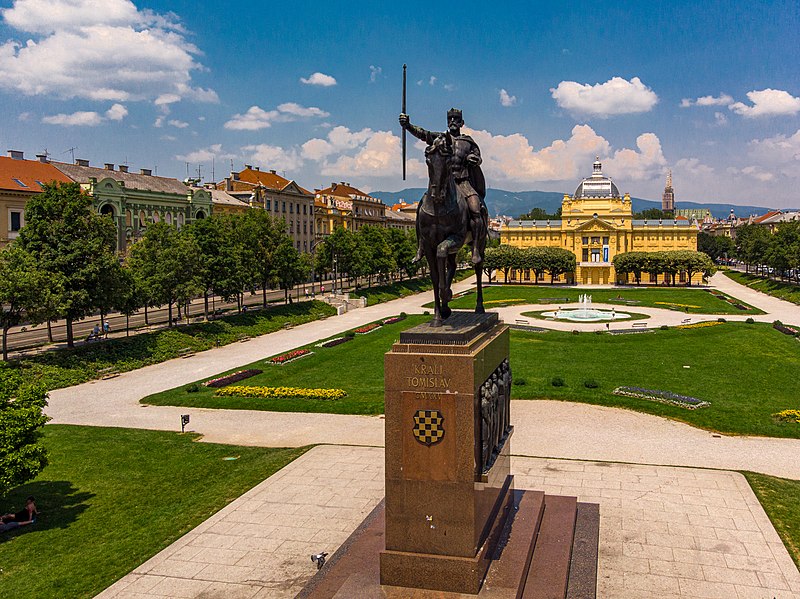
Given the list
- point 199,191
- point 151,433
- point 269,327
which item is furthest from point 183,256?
point 199,191

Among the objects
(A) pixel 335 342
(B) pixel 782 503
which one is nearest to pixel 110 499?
(B) pixel 782 503

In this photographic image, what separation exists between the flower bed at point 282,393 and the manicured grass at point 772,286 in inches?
2453

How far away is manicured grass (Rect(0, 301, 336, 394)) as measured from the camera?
34.8m

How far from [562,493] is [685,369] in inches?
804

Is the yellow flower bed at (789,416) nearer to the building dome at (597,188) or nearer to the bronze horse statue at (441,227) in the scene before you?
the bronze horse statue at (441,227)

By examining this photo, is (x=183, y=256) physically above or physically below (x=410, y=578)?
above

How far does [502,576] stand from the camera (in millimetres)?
11680

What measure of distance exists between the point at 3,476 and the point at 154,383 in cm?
1976

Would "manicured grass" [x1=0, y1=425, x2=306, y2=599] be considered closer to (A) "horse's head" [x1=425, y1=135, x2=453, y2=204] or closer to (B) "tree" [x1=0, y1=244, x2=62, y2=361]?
(B) "tree" [x1=0, y1=244, x2=62, y2=361]

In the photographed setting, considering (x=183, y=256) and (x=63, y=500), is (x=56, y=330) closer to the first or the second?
Result: (x=183, y=256)

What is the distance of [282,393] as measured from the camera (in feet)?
101

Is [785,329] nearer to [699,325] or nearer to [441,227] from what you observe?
[699,325]

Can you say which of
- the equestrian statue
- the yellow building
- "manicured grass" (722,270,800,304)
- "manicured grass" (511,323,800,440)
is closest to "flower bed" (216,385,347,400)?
"manicured grass" (511,323,800,440)

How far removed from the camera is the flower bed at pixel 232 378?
3306 centimetres
